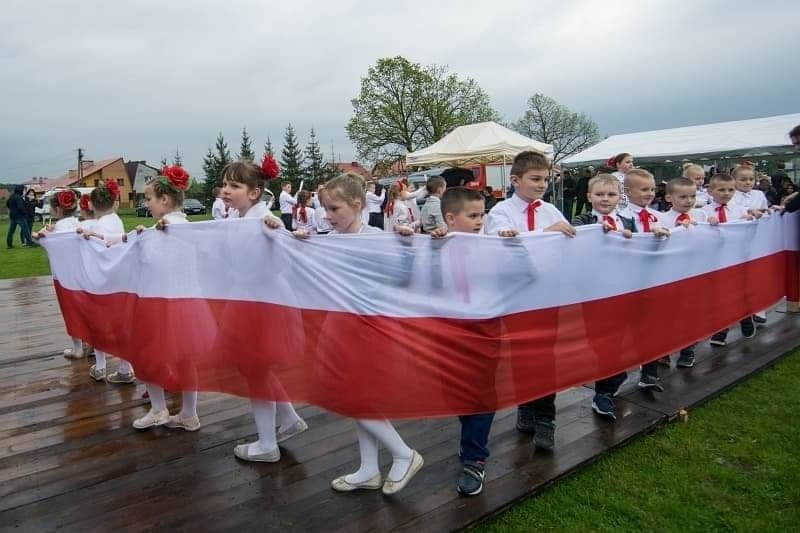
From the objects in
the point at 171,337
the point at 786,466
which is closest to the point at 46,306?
the point at 171,337

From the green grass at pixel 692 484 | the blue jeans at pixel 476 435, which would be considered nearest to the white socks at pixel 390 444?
the blue jeans at pixel 476 435

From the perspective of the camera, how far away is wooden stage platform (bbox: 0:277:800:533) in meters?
2.87

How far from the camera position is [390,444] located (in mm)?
3006

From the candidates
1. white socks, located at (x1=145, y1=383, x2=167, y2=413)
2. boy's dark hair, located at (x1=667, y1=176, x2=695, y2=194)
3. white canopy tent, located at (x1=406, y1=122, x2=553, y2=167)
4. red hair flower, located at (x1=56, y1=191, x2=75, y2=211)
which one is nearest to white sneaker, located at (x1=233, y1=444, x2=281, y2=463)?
white socks, located at (x1=145, y1=383, x2=167, y2=413)

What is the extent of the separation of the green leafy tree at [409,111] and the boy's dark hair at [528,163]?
46462 millimetres

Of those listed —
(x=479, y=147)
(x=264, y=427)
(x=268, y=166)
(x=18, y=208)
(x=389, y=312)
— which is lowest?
(x=264, y=427)

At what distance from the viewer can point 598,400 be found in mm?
4027

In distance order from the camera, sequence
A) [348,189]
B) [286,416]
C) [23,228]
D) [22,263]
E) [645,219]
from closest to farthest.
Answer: [348,189], [286,416], [645,219], [22,263], [23,228]

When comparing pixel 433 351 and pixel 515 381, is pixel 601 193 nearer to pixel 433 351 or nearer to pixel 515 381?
pixel 515 381

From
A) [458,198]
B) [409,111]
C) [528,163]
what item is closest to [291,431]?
[458,198]

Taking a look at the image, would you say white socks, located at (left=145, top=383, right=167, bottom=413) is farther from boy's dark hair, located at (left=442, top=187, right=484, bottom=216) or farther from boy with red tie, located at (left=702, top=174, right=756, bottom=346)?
boy with red tie, located at (left=702, top=174, right=756, bottom=346)

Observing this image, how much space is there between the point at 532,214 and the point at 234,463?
2394 mm

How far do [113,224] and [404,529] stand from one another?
12.0ft

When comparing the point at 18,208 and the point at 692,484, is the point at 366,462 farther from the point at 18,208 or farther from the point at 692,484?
the point at 18,208
